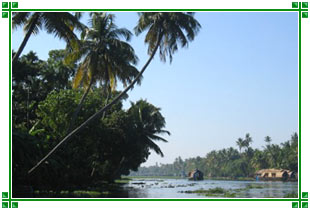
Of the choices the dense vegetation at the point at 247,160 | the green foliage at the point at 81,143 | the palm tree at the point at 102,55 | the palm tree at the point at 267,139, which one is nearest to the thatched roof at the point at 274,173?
the dense vegetation at the point at 247,160

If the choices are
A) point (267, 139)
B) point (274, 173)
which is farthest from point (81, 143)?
point (267, 139)

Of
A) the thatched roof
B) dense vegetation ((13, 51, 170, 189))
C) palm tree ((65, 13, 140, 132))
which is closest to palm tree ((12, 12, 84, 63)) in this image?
palm tree ((65, 13, 140, 132))

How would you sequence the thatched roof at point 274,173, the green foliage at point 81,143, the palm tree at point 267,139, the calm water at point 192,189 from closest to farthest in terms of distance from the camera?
the green foliage at point 81,143, the calm water at point 192,189, the thatched roof at point 274,173, the palm tree at point 267,139

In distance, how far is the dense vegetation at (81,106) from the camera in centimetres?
1761

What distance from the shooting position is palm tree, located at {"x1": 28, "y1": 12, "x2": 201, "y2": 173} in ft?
57.3

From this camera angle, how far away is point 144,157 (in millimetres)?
38562

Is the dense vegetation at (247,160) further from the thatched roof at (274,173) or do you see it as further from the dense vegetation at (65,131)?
the dense vegetation at (65,131)

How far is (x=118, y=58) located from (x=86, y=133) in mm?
9706

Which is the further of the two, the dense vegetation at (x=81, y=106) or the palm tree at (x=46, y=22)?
the dense vegetation at (x=81, y=106)

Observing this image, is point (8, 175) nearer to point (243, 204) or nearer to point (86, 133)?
point (243, 204)

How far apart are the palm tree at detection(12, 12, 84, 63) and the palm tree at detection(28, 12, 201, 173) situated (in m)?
3.37

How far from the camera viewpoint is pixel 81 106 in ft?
87.9

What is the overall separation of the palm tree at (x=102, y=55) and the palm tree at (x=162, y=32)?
178cm

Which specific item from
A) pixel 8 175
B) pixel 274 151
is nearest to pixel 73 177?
pixel 8 175
